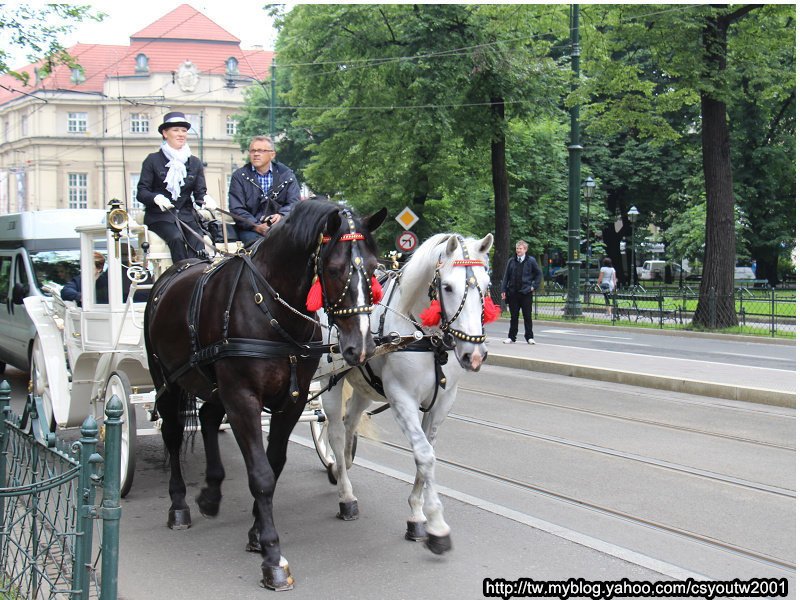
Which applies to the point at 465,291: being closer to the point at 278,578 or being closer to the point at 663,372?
the point at 278,578

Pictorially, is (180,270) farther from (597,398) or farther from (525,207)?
(525,207)

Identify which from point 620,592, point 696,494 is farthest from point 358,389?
point 696,494

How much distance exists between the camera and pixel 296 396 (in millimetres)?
5543

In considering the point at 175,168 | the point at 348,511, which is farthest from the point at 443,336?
the point at 175,168

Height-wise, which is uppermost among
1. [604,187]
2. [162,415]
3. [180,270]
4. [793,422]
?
[604,187]

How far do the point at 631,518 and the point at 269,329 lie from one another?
9.94 feet

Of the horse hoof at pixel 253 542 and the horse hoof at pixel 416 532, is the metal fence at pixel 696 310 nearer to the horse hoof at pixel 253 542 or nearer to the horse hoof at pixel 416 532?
the horse hoof at pixel 416 532

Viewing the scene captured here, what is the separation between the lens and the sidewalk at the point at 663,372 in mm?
12156

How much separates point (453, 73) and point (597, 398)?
17651 mm

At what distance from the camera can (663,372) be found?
13984 mm

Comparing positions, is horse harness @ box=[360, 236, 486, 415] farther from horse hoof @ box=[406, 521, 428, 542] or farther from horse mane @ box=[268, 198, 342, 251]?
horse mane @ box=[268, 198, 342, 251]

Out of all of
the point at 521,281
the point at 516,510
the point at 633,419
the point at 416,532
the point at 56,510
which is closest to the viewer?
the point at 56,510

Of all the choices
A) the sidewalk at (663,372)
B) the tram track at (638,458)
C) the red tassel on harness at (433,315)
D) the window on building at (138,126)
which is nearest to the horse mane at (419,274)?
the red tassel on harness at (433,315)

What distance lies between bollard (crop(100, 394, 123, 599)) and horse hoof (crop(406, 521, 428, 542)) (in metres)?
2.36
